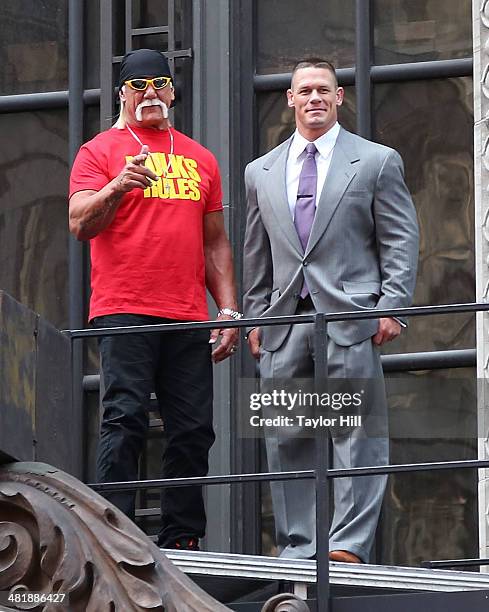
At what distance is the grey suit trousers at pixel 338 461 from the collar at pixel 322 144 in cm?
88

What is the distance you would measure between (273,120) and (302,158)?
2451 mm

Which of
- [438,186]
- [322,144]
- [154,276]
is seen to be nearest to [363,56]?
[438,186]

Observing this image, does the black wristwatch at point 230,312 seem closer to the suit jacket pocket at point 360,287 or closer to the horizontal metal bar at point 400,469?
the suit jacket pocket at point 360,287

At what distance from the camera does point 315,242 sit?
11484mm

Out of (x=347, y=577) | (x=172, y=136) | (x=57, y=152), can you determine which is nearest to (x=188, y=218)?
(x=172, y=136)

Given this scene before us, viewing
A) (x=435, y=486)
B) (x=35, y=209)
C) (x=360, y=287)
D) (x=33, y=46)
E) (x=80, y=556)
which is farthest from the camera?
(x=33, y=46)

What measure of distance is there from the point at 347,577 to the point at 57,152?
453 cm

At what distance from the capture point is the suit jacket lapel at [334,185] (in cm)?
1148

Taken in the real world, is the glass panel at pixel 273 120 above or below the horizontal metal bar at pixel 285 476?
above

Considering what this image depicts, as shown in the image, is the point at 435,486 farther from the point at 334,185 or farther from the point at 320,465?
the point at 320,465

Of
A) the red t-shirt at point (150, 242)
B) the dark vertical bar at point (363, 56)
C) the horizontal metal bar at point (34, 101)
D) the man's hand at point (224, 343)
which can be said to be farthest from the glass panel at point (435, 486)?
the horizontal metal bar at point (34, 101)

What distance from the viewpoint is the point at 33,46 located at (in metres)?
14.6

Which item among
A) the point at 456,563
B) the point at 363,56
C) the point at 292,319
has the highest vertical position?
the point at 363,56

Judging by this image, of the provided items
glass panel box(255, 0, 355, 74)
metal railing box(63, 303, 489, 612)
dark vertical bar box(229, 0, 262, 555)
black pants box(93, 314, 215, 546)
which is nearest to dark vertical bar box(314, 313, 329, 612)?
metal railing box(63, 303, 489, 612)
